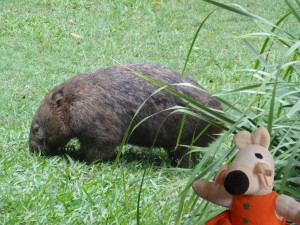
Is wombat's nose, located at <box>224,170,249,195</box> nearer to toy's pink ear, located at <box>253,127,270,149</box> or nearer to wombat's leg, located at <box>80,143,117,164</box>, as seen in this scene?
toy's pink ear, located at <box>253,127,270,149</box>

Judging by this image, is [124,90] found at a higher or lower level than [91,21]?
higher

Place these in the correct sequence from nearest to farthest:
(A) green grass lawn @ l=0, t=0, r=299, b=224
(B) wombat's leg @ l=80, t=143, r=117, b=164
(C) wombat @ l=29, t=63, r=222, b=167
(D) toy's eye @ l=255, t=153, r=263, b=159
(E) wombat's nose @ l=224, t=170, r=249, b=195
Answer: (E) wombat's nose @ l=224, t=170, r=249, b=195
(D) toy's eye @ l=255, t=153, r=263, b=159
(A) green grass lawn @ l=0, t=0, r=299, b=224
(C) wombat @ l=29, t=63, r=222, b=167
(B) wombat's leg @ l=80, t=143, r=117, b=164

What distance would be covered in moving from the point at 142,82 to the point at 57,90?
869mm

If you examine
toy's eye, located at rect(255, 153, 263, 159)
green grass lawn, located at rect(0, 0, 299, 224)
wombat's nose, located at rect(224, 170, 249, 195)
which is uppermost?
toy's eye, located at rect(255, 153, 263, 159)

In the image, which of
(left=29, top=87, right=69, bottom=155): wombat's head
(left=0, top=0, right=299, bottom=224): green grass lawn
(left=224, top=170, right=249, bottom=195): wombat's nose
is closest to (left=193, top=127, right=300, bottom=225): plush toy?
(left=224, top=170, right=249, bottom=195): wombat's nose

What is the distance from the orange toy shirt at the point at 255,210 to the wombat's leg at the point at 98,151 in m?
3.89

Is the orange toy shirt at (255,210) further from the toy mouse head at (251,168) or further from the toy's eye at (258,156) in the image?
the toy's eye at (258,156)

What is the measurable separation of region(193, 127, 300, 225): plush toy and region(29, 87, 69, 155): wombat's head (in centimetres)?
404

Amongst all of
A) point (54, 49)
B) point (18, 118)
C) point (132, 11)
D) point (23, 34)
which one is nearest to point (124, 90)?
point (18, 118)

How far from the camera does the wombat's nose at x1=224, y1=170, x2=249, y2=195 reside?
122 inches

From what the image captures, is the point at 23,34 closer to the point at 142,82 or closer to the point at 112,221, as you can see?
the point at 142,82

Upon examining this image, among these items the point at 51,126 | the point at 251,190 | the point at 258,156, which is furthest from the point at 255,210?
the point at 51,126

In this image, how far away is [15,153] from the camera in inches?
280

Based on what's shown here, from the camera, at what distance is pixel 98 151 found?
23.5 ft
